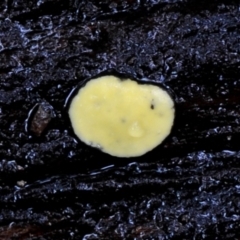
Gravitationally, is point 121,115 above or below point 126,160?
above

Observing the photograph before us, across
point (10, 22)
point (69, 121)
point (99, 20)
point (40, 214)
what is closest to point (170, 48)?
point (99, 20)

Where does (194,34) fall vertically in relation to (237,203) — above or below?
above

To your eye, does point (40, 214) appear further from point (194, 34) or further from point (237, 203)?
point (194, 34)
